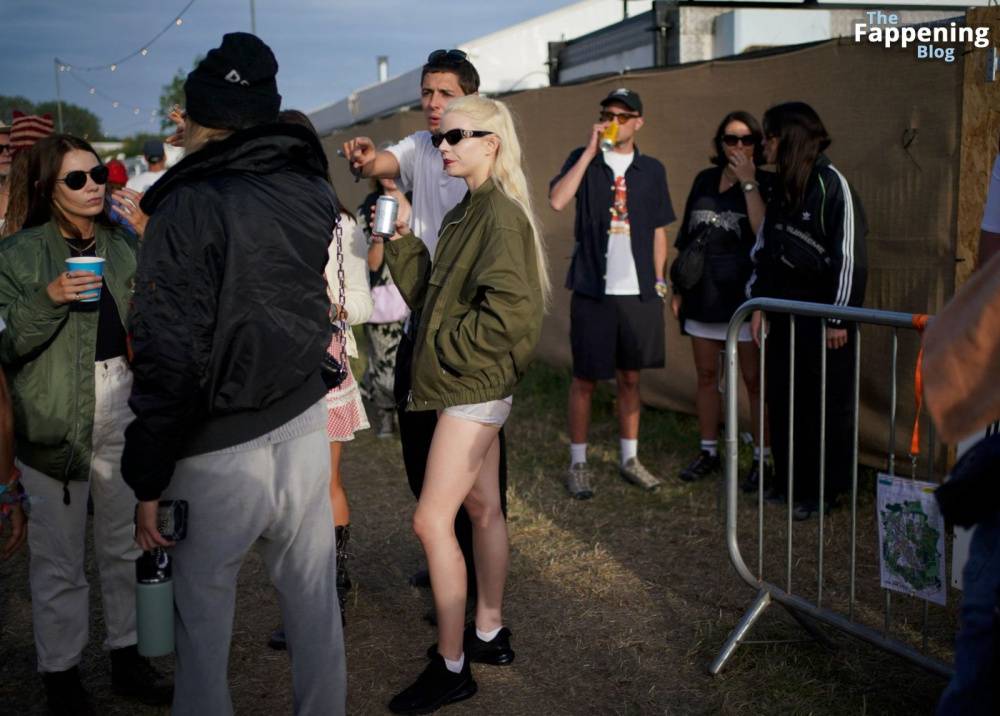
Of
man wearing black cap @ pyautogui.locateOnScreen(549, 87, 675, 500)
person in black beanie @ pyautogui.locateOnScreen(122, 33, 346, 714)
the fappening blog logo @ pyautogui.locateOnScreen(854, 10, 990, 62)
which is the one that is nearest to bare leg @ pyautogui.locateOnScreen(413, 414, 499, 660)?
person in black beanie @ pyautogui.locateOnScreen(122, 33, 346, 714)

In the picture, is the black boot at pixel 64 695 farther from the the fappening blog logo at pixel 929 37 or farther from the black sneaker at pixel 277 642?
the the fappening blog logo at pixel 929 37

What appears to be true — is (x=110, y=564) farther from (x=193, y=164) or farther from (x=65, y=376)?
(x=193, y=164)

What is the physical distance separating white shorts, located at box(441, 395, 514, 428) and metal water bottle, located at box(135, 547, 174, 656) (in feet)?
3.59

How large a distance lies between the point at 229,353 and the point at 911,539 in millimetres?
2123

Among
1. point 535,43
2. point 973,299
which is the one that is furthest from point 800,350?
point 535,43

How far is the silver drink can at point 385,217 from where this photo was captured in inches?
137

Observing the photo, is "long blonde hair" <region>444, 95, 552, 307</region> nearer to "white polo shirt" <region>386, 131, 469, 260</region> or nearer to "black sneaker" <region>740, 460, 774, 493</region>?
"white polo shirt" <region>386, 131, 469, 260</region>

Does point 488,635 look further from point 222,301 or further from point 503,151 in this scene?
point 222,301

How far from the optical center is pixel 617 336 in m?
6.00

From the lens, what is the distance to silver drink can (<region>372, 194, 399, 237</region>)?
3.49 metres

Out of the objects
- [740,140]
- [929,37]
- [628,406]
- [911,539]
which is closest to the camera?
[911,539]

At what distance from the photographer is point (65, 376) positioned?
3.36 meters

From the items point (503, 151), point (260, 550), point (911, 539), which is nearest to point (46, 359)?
point (260, 550)

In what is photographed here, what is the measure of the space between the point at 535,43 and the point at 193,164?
10259mm
